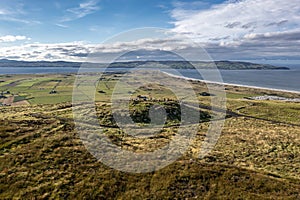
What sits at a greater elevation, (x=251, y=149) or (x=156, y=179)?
(x=156, y=179)

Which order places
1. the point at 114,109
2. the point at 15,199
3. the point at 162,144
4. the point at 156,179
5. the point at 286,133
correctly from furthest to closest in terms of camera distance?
the point at 114,109 → the point at 286,133 → the point at 162,144 → the point at 156,179 → the point at 15,199

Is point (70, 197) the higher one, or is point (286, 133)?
point (70, 197)

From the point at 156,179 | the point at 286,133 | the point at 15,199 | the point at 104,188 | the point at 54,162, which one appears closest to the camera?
the point at 15,199

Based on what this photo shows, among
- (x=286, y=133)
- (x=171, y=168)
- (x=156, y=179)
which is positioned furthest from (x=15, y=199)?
(x=286, y=133)

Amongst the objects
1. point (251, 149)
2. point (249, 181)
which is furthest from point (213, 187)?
point (251, 149)

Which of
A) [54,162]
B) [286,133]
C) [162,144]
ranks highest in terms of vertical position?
[54,162]

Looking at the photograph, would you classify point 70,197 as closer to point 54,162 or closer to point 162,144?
point 54,162

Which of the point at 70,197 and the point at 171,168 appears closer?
the point at 70,197

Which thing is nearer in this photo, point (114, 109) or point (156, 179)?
point (156, 179)

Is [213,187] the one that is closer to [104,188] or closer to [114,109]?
[104,188]
